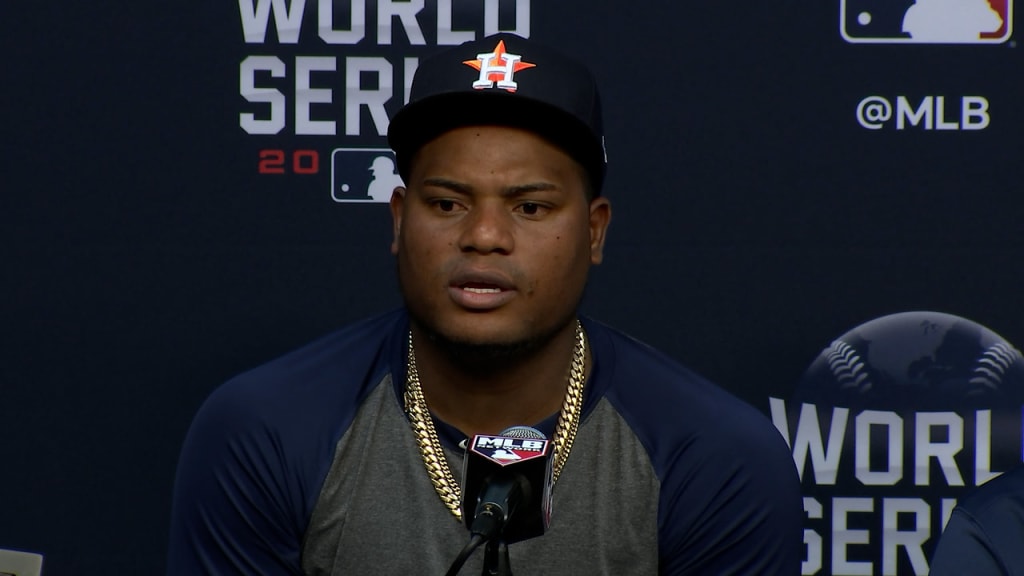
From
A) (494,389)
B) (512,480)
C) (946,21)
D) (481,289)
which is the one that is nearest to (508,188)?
(481,289)

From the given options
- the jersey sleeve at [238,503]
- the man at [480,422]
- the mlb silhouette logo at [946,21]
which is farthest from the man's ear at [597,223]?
the mlb silhouette logo at [946,21]

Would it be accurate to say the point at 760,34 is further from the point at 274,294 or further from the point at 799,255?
the point at 274,294

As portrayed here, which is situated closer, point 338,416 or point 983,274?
point 338,416

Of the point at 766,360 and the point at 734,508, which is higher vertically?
the point at 766,360

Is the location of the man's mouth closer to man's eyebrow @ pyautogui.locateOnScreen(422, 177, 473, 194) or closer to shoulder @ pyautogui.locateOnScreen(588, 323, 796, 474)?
man's eyebrow @ pyautogui.locateOnScreen(422, 177, 473, 194)

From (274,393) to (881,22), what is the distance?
47.9 inches

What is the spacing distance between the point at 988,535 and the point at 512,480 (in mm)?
663

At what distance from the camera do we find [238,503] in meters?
1.56

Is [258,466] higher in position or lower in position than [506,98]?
lower

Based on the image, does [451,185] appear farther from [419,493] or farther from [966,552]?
[966,552]

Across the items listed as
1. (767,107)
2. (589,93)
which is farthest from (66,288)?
(767,107)

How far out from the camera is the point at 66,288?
7.24ft

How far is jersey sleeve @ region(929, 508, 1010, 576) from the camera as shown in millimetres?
1501

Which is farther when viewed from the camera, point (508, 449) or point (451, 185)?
point (451, 185)
